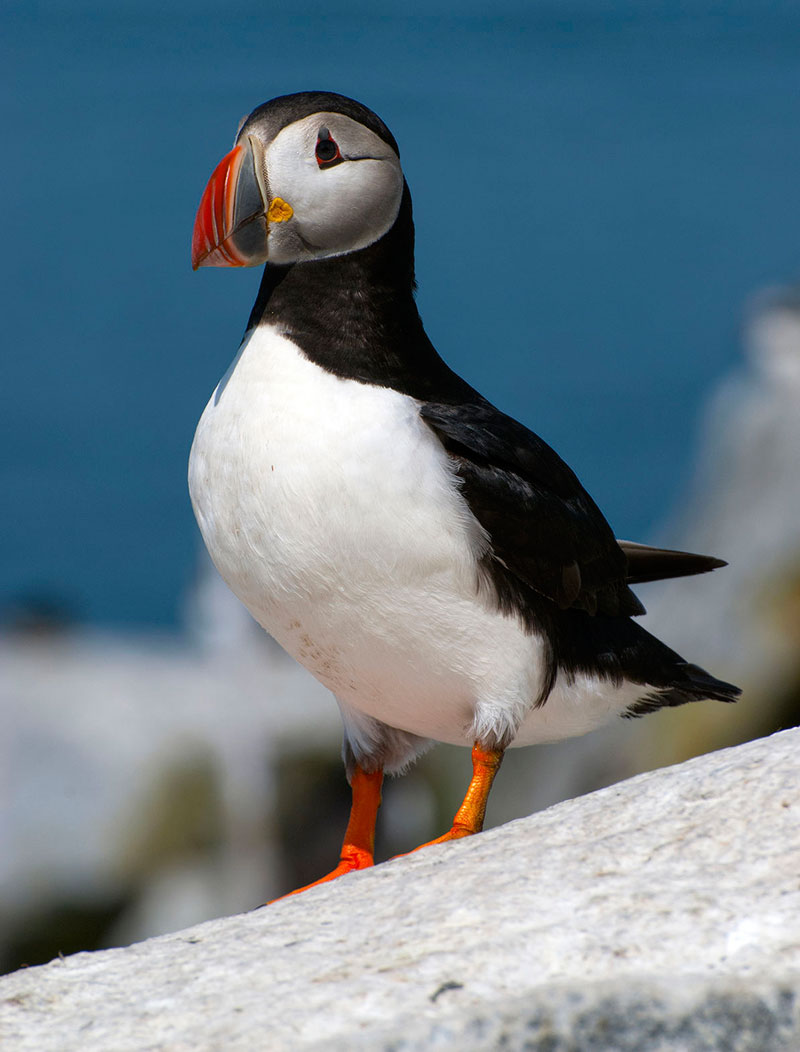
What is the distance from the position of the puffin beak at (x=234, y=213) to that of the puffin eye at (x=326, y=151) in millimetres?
158

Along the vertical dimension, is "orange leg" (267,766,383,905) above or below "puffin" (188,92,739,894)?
below

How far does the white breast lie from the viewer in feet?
11.2

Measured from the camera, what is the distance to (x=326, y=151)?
3553 millimetres

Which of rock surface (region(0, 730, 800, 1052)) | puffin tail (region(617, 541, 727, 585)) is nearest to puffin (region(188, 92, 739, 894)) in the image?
puffin tail (region(617, 541, 727, 585))

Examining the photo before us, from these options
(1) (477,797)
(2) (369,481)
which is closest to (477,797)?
(1) (477,797)

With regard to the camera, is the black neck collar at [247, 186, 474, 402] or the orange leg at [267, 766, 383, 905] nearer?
the black neck collar at [247, 186, 474, 402]

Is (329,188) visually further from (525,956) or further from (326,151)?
(525,956)

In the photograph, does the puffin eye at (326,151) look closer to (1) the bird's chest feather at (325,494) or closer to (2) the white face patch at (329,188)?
(2) the white face patch at (329,188)

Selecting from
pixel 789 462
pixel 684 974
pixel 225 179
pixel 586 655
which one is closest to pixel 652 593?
pixel 789 462

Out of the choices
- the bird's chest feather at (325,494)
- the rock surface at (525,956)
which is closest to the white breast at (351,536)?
the bird's chest feather at (325,494)

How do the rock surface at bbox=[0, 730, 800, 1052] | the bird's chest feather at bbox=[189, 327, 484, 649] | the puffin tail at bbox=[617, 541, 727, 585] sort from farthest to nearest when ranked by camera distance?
the puffin tail at bbox=[617, 541, 727, 585] < the bird's chest feather at bbox=[189, 327, 484, 649] < the rock surface at bbox=[0, 730, 800, 1052]

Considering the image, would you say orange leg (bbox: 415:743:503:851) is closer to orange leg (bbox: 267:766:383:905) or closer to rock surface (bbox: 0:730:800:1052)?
orange leg (bbox: 267:766:383:905)

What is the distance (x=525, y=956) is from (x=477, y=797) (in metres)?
1.34

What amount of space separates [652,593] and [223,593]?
3415 mm
